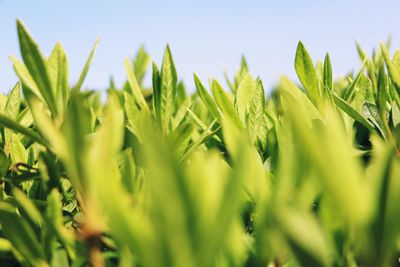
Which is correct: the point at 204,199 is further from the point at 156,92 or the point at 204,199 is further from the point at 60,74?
the point at 156,92

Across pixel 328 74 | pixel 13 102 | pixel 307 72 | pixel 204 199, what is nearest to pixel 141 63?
pixel 13 102

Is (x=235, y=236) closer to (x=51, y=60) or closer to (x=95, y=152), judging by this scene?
(x=95, y=152)

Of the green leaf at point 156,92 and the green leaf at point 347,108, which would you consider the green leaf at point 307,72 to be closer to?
the green leaf at point 347,108

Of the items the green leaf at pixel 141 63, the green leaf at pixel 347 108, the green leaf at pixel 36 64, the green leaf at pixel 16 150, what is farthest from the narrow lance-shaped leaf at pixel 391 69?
the green leaf at pixel 141 63

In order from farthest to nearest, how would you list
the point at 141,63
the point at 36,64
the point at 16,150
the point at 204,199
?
the point at 141,63
the point at 16,150
the point at 36,64
the point at 204,199

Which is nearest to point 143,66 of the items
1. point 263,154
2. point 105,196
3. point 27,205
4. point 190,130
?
point 263,154

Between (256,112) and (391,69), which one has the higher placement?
(391,69)
